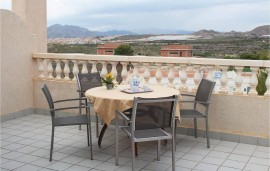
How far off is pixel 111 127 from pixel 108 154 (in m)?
1.39

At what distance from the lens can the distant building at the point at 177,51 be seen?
219 inches

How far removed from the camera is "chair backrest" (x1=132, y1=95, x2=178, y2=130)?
3656mm

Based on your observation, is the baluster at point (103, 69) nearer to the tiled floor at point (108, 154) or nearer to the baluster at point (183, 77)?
the tiled floor at point (108, 154)

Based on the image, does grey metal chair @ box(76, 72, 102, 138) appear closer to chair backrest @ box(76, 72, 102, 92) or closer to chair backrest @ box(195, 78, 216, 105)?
chair backrest @ box(76, 72, 102, 92)

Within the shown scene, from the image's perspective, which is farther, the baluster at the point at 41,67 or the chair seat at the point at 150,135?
the baluster at the point at 41,67

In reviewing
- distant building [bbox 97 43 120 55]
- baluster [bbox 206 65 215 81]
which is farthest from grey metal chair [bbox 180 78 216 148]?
distant building [bbox 97 43 120 55]

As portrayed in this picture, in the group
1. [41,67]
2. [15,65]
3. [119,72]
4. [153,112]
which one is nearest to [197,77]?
[119,72]

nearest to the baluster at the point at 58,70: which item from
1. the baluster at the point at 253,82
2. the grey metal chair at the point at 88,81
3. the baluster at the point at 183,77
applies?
the grey metal chair at the point at 88,81

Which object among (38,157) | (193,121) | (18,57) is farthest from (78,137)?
(18,57)

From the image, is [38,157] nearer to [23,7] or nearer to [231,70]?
[231,70]

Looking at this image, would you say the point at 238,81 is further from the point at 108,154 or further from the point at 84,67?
the point at 84,67

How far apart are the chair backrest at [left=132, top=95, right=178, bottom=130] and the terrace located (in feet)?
2.07

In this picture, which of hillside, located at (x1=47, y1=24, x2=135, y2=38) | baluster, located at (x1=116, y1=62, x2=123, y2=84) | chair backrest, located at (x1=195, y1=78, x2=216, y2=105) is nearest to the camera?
chair backrest, located at (x1=195, y1=78, x2=216, y2=105)

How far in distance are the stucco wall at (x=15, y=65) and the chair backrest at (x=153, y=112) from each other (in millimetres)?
3480
